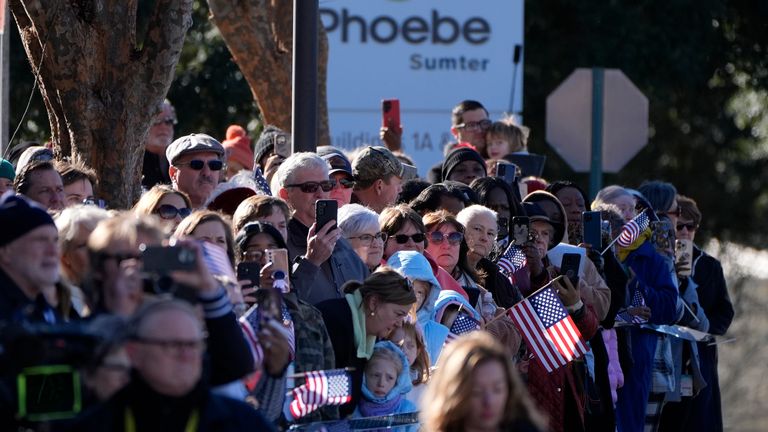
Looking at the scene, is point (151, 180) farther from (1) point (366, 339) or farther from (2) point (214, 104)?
(2) point (214, 104)

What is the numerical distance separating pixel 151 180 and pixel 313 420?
14.1 feet

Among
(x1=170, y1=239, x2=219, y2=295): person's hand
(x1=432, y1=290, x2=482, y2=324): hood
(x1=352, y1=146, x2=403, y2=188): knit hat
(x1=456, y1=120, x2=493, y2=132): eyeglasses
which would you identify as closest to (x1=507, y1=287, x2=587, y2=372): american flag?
(x1=432, y1=290, x2=482, y2=324): hood

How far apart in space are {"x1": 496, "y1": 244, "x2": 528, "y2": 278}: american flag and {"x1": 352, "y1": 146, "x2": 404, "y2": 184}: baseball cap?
76 cm

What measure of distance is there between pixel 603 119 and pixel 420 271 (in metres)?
7.44

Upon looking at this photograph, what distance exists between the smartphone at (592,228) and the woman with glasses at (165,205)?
3500mm

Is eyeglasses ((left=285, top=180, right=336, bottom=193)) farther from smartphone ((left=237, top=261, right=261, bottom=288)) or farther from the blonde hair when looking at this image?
the blonde hair

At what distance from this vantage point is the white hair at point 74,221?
5949mm

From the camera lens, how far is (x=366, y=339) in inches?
289

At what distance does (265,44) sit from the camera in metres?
13.1

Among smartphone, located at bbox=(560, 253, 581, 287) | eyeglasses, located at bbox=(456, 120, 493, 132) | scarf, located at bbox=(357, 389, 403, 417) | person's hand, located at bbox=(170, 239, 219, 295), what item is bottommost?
scarf, located at bbox=(357, 389, 403, 417)

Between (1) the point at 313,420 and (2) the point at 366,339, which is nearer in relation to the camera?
(1) the point at 313,420

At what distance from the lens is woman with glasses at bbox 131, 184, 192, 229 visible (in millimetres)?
7504

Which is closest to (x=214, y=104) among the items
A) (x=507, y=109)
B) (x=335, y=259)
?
(x=507, y=109)

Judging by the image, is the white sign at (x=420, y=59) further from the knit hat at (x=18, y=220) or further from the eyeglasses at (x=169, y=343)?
the eyeglasses at (x=169, y=343)
